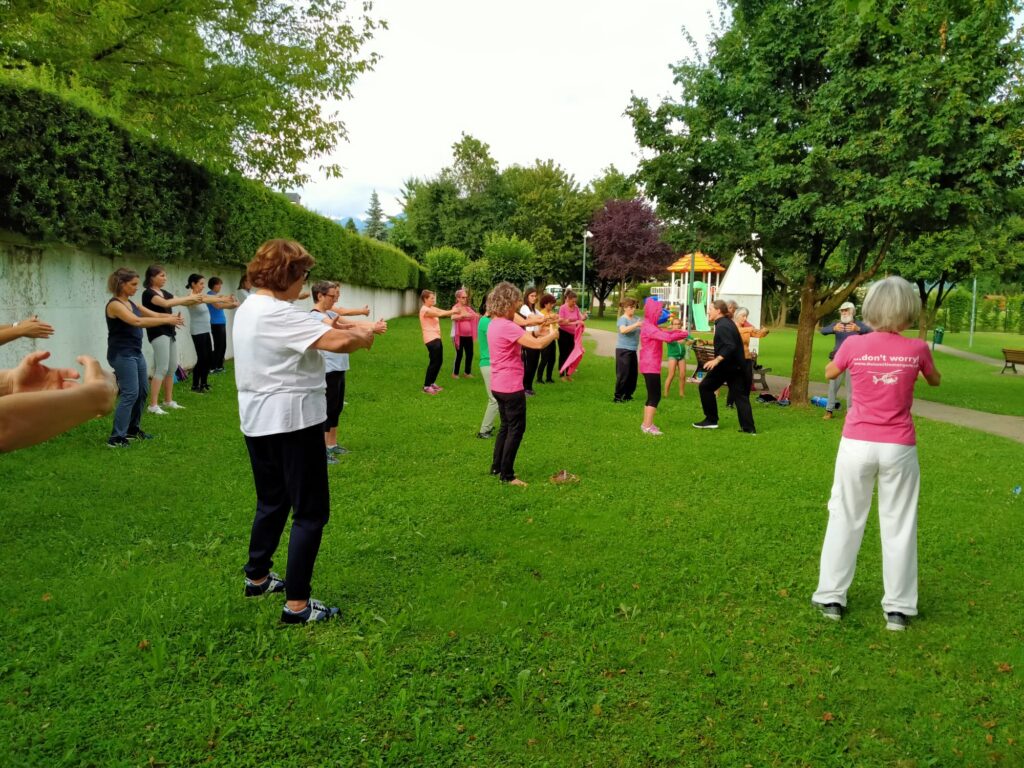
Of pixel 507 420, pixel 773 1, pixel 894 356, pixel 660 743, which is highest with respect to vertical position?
pixel 773 1

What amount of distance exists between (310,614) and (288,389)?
1281 millimetres

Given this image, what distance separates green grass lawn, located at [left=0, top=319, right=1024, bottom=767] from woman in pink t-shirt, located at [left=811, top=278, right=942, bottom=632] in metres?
0.31

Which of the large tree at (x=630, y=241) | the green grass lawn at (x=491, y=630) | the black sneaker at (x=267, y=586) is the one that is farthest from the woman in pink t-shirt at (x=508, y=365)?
the large tree at (x=630, y=241)

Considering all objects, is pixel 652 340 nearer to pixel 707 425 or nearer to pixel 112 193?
pixel 707 425

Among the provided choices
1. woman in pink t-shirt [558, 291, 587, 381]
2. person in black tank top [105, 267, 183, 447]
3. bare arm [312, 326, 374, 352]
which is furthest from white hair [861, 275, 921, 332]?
woman in pink t-shirt [558, 291, 587, 381]

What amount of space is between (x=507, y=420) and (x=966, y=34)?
337 inches

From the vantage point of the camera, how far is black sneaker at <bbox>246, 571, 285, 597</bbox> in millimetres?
4055

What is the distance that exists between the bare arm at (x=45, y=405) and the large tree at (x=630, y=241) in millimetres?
54042

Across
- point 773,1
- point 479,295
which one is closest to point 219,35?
point 773,1

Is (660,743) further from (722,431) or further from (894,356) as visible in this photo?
(722,431)

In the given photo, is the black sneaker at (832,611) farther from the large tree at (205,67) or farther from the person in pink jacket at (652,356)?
the large tree at (205,67)

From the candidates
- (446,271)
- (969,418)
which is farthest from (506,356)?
(446,271)

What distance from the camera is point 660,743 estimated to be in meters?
2.94

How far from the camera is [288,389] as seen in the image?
11.3 feet
